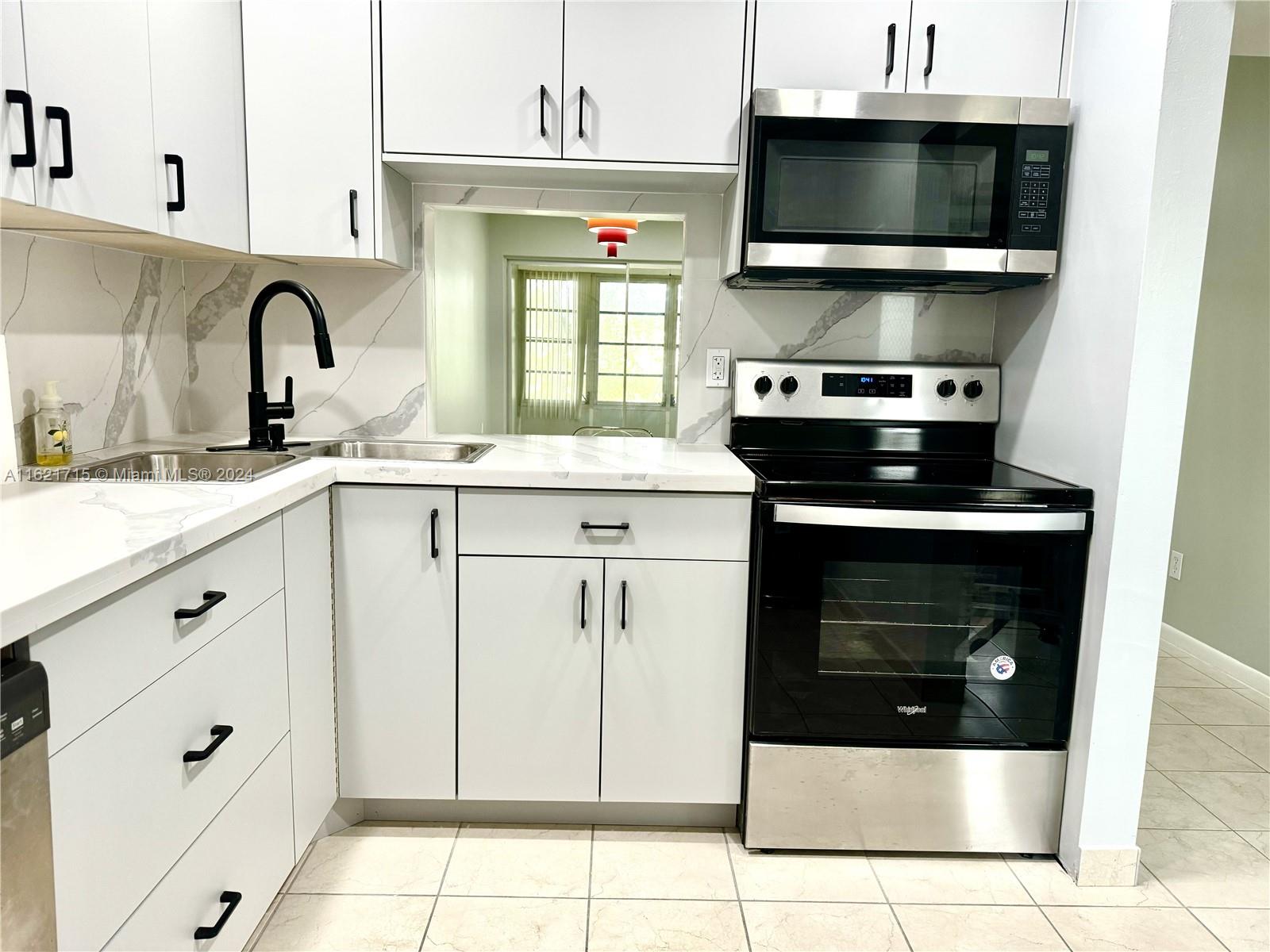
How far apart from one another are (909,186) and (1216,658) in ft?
7.75

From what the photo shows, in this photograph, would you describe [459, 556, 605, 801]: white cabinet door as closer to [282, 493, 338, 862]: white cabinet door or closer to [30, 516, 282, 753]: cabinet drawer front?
[282, 493, 338, 862]: white cabinet door

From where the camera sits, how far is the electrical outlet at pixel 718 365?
7.85ft

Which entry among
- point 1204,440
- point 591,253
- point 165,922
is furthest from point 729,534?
point 591,253

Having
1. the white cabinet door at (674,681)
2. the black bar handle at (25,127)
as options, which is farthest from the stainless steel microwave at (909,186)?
the black bar handle at (25,127)

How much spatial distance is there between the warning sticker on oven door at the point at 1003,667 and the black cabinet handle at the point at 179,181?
1.98 m

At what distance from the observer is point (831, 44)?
1971 millimetres

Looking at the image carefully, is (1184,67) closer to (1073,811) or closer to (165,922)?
(1073,811)

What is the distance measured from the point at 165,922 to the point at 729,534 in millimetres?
1249

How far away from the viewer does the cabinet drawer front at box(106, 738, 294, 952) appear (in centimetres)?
119

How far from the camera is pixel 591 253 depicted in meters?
5.07

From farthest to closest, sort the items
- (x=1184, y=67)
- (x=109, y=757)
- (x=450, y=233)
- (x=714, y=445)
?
(x=450, y=233), (x=714, y=445), (x=1184, y=67), (x=109, y=757)

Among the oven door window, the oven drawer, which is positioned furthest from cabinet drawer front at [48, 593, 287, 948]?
the oven door window

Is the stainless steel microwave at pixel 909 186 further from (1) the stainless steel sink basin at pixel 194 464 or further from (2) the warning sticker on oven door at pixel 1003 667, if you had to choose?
(1) the stainless steel sink basin at pixel 194 464

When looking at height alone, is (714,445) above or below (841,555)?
above
